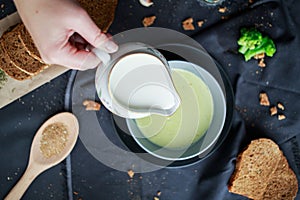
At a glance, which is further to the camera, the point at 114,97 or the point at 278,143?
the point at 278,143

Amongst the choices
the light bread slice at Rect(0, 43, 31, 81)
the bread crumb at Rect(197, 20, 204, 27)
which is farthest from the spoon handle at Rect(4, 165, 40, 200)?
the bread crumb at Rect(197, 20, 204, 27)

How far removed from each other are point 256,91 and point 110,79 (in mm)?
436

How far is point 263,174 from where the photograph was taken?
1.26 metres

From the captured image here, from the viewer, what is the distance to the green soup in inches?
47.9

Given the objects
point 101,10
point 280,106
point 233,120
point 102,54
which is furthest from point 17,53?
point 280,106

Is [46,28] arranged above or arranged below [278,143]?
above

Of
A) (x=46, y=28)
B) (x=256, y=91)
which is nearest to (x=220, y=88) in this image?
(x=256, y=91)

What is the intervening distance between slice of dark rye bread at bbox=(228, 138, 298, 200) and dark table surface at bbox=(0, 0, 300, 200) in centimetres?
3

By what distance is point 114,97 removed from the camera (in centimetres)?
103

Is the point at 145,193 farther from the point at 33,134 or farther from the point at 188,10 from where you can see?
the point at 188,10

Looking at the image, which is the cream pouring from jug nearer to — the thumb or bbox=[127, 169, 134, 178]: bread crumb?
the thumb

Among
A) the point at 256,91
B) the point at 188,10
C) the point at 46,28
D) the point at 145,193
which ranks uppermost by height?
the point at 46,28

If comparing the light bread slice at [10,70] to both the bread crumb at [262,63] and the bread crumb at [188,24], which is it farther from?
the bread crumb at [262,63]

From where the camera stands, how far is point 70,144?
1.25 metres
